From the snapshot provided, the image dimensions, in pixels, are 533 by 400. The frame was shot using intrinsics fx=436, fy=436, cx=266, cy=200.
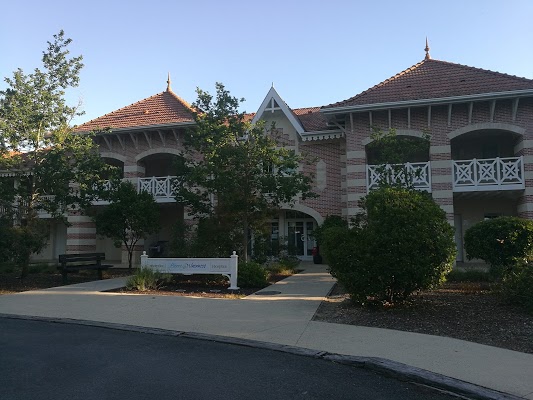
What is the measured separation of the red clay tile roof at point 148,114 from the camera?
21.5 m

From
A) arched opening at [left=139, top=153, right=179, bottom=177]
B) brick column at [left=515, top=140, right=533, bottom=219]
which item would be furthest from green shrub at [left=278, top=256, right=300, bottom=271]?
arched opening at [left=139, top=153, right=179, bottom=177]

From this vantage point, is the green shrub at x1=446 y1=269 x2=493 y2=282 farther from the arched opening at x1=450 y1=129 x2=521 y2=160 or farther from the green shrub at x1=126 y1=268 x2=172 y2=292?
the green shrub at x1=126 y1=268 x2=172 y2=292

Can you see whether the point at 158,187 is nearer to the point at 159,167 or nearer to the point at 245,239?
the point at 159,167

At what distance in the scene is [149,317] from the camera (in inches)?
336

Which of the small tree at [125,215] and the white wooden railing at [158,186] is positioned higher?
the white wooden railing at [158,186]

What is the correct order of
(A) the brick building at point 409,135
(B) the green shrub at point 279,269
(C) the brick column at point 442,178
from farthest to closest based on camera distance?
(C) the brick column at point 442,178 < (A) the brick building at point 409,135 < (B) the green shrub at point 279,269

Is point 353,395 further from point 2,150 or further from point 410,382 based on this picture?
point 2,150

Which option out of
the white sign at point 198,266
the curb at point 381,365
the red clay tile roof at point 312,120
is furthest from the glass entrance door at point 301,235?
the curb at point 381,365

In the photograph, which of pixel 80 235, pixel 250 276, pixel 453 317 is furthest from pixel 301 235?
pixel 453 317

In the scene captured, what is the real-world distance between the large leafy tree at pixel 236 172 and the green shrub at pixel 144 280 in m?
2.75

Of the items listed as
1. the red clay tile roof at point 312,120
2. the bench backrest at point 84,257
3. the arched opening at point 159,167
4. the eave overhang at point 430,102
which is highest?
the red clay tile roof at point 312,120

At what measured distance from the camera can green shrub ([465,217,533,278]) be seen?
10148 millimetres

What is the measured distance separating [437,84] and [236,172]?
9974mm

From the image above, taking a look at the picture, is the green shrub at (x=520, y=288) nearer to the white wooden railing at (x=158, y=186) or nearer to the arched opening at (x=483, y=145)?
the arched opening at (x=483, y=145)
